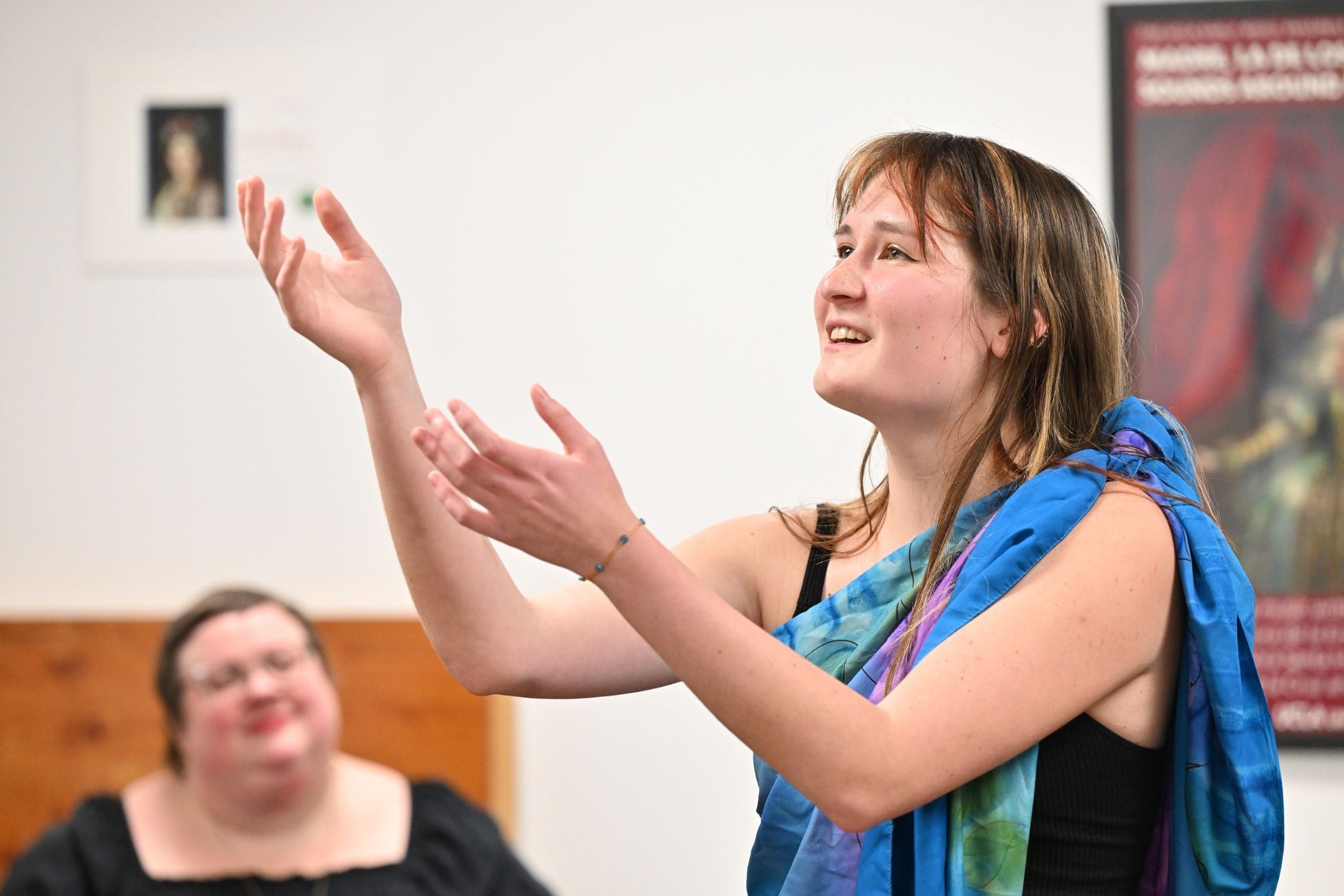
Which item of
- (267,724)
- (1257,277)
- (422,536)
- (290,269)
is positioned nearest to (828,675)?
(422,536)

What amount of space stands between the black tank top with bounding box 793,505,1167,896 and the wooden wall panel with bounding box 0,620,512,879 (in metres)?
1.41

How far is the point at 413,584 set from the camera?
1.23 m

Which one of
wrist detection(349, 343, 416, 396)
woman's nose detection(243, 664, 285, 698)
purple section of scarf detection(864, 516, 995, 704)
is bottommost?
woman's nose detection(243, 664, 285, 698)

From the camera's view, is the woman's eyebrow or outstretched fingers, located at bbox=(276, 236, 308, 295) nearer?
outstretched fingers, located at bbox=(276, 236, 308, 295)

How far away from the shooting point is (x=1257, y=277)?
2.40 metres

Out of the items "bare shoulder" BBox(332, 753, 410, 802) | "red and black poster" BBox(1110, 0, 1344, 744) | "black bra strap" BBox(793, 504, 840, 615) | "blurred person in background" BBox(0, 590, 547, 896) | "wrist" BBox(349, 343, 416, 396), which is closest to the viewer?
"wrist" BBox(349, 343, 416, 396)

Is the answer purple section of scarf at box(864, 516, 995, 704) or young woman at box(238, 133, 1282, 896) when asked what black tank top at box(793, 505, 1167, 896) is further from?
purple section of scarf at box(864, 516, 995, 704)

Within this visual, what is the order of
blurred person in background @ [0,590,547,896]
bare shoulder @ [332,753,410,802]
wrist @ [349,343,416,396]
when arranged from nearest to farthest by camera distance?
wrist @ [349,343,416,396] → blurred person in background @ [0,590,547,896] → bare shoulder @ [332,753,410,802]

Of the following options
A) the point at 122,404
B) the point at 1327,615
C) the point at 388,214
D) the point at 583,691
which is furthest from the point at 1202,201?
the point at 122,404

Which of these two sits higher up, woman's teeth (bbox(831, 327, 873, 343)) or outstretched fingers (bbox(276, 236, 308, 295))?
outstretched fingers (bbox(276, 236, 308, 295))

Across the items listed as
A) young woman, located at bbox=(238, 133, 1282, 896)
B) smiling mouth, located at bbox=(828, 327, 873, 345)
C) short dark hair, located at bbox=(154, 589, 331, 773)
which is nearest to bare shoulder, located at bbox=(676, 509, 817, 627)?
young woman, located at bbox=(238, 133, 1282, 896)

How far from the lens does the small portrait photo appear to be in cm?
255

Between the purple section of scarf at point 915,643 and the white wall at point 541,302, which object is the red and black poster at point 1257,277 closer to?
the white wall at point 541,302

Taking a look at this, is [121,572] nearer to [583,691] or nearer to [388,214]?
[388,214]
